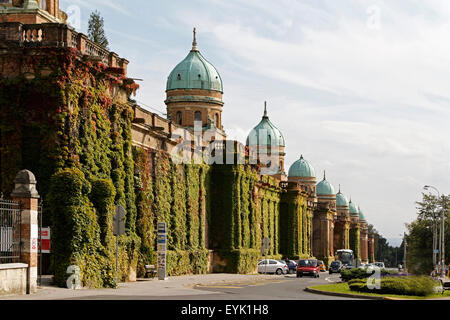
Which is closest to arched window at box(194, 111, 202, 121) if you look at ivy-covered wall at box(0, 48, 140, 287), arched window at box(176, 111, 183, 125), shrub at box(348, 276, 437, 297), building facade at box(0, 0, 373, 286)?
building facade at box(0, 0, 373, 286)

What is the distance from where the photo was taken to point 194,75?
253ft

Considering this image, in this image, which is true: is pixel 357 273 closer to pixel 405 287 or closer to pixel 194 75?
pixel 405 287

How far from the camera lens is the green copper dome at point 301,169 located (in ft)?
403

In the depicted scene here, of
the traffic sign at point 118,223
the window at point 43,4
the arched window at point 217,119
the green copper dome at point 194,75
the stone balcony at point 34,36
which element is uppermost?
the green copper dome at point 194,75

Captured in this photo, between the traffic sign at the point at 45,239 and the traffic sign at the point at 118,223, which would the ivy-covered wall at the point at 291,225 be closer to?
the traffic sign at the point at 118,223

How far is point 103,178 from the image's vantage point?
115 ft

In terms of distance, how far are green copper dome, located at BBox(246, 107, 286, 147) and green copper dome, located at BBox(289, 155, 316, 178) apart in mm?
16145

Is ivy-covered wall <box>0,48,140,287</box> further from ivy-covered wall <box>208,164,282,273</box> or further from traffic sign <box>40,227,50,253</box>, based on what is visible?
ivy-covered wall <box>208,164,282,273</box>

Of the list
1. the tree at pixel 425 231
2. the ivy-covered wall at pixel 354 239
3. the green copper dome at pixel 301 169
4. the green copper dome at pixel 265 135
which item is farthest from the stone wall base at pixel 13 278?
the ivy-covered wall at pixel 354 239

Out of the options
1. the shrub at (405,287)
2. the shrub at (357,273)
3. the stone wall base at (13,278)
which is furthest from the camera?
the shrub at (357,273)

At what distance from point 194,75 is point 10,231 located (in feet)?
177

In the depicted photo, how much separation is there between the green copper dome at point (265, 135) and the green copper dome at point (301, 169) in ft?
53.0

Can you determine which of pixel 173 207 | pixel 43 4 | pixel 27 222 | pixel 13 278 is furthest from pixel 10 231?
pixel 173 207
